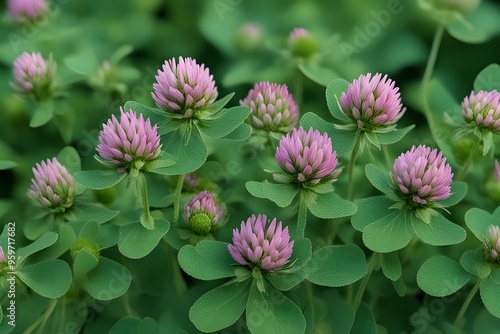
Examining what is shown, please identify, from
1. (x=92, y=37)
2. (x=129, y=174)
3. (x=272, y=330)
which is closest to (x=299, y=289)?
(x=272, y=330)

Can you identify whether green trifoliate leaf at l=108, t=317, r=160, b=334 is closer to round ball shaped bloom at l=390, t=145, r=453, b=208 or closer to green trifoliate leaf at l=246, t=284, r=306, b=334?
green trifoliate leaf at l=246, t=284, r=306, b=334

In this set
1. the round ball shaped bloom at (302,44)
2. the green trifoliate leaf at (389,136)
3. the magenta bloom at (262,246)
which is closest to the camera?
the magenta bloom at (262,246)

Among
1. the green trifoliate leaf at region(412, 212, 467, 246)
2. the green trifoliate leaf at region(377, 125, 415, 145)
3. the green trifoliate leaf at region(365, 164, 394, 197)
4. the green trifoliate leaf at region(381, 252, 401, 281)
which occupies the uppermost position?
the green trifoliate leaf at region(377, 125, 415, 145)

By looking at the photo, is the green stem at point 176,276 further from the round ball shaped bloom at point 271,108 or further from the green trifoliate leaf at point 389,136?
the green trifoliate leaf at point 389,136

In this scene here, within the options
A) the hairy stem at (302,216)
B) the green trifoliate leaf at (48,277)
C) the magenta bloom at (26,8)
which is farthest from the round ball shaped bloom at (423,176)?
the magenta bloom at (26,8)

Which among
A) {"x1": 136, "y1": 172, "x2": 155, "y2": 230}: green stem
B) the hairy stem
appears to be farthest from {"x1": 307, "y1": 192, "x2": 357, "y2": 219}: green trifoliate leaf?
{"x1": 136, "y1": 172, "x2": 155, "y2": 230}: green stem

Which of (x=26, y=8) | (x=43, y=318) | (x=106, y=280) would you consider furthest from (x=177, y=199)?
(x=26, y=8)
